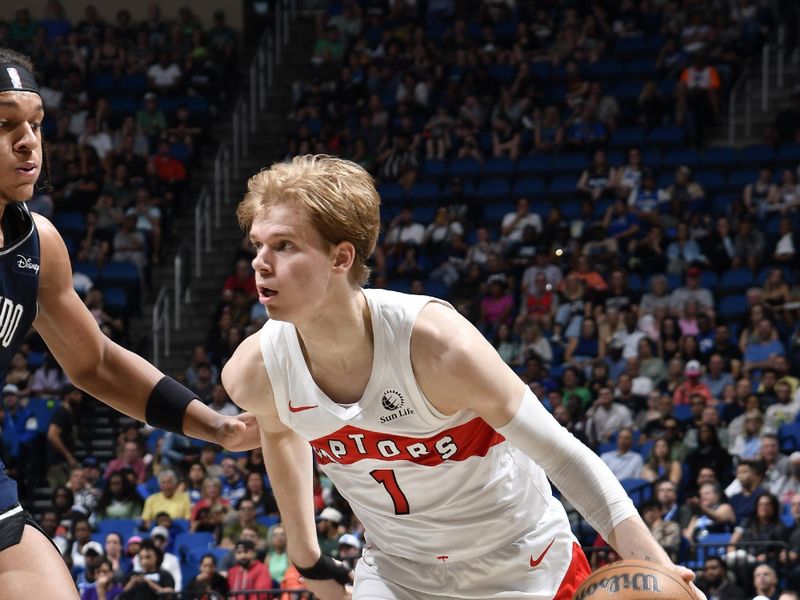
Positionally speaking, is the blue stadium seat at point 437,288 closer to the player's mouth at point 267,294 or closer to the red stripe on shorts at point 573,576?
the red stripe on shorts at point 573,576

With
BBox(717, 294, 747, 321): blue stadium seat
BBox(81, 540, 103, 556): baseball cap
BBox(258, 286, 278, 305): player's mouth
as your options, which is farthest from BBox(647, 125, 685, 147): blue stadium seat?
BBox(258, 286, 278, 305): player's mouth

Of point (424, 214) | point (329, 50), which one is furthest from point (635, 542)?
point (329, 50)

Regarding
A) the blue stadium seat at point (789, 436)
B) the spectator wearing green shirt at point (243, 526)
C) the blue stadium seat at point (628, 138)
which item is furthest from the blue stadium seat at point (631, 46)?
the spectator wearing green shirt at point (243, 526)

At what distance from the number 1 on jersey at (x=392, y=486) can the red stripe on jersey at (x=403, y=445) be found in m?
0.07

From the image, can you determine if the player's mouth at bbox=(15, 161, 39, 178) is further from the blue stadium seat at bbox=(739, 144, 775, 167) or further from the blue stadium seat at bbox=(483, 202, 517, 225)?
the blue stadium seat at bbox=(739, 144, 775, 167)

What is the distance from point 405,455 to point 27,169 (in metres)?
1.41

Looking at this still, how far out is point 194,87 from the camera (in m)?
19.9

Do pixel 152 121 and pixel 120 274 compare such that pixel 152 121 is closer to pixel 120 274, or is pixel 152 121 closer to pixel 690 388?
pixel 120 274

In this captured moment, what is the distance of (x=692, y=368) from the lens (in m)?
12.9

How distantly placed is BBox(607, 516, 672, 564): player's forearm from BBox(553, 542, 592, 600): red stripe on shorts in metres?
0.39

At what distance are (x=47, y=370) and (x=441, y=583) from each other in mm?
12185

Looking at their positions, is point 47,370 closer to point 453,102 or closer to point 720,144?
point 453,102

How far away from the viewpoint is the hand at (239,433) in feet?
13.7

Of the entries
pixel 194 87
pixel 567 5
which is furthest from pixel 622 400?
pixel 194 87
